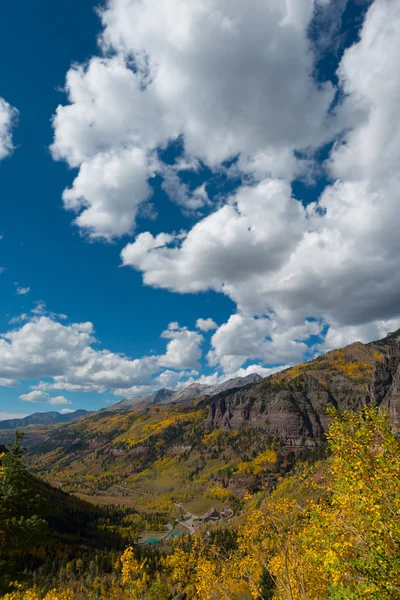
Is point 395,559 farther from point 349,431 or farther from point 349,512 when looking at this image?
point 349,431

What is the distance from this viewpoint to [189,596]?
116m

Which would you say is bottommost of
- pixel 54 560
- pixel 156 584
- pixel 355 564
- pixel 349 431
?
pixel 54 560

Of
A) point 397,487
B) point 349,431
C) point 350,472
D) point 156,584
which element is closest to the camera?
point 397,487

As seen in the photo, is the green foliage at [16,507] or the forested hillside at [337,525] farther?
the green foliage at [16,507]

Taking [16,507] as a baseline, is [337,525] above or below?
below

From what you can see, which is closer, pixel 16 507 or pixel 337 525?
pixel 337 525

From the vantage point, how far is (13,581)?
28.0 m

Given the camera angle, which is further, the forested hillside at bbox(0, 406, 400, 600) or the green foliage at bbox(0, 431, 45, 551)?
the green foliage at bbox(0, 431, 45, 551)

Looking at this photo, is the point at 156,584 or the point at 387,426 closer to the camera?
the point at 387,426

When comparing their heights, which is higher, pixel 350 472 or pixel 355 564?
pixel 350 472

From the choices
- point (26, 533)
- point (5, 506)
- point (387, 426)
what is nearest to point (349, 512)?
point (387, 426)

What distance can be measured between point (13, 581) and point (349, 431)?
3278 centimetres

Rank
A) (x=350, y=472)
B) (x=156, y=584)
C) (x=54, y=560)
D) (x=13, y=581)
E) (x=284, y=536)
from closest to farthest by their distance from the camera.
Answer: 1. (x=350, y=472)
2. (x=284, y=536)
3. (x=13, y=581)
4. (x=156, y=584)
5. (x=54, y=560)

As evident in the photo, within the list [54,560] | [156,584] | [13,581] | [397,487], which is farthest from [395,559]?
[54,560]
